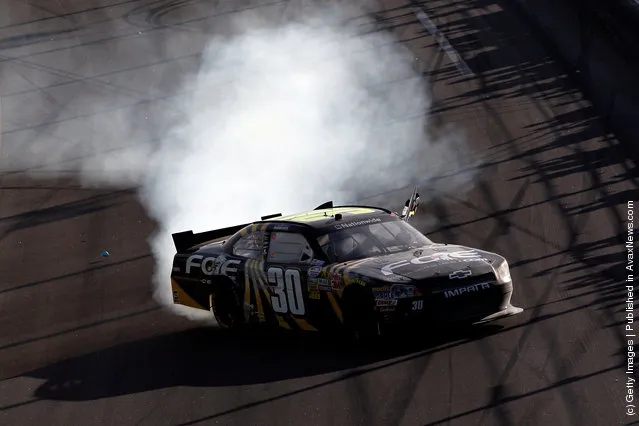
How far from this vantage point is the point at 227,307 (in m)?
11.8

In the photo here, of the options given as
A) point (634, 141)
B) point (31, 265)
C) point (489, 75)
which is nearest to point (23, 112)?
point (31, 265)

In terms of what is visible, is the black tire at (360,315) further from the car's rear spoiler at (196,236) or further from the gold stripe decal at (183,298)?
the car's rear spoiler at (196,236)

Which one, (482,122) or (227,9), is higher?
(227,9)

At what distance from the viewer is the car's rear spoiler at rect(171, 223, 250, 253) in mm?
12609

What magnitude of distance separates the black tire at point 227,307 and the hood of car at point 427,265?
1743 millimetres

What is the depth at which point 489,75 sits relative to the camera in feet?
72.2

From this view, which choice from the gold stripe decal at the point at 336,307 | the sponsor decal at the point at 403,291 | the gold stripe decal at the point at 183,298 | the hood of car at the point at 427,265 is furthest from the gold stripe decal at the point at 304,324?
the gold stripe decal at the point at 183,298

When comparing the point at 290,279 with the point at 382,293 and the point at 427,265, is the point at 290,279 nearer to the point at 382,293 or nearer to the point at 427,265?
the point at 382,293

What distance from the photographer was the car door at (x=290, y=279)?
10875 millimetres

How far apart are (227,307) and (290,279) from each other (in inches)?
42.5

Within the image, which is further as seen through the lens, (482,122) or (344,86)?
(344,86)

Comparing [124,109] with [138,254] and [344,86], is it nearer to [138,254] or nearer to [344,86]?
[344,86]

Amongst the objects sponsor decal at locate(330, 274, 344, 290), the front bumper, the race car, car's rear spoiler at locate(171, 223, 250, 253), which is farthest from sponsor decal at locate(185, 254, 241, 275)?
Answer: the front bumper

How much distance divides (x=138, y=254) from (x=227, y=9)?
13.9m
